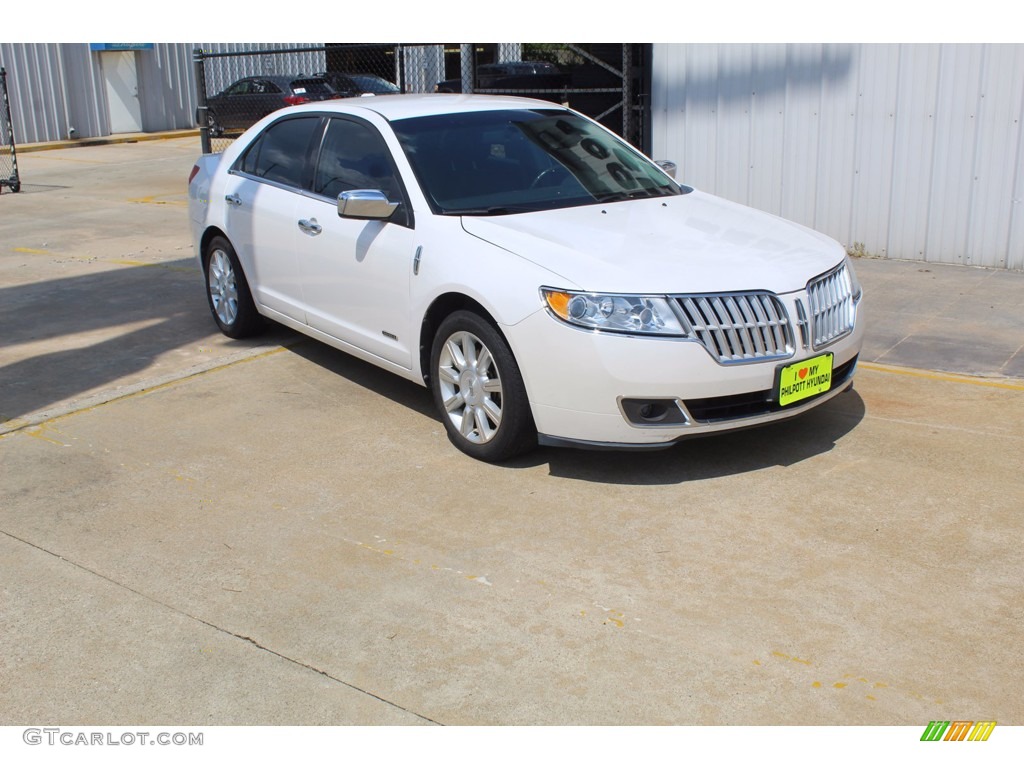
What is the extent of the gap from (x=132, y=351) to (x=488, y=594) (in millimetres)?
4220

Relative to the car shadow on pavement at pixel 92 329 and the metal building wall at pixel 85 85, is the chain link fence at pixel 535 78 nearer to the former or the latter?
the car shadow on pavement at pixel 92 329

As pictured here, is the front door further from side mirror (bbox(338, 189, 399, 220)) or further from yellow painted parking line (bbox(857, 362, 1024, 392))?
yellow painted parking line (bbox(857, 362, 1024, 392))

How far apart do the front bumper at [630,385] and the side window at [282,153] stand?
90.2 inches

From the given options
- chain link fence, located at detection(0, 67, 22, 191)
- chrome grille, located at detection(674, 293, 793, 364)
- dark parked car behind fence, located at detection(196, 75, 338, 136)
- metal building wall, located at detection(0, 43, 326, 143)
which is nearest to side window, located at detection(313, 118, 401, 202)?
chrome grille, located at detection(674, 293, 793, 364)

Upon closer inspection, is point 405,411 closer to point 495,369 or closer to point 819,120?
point 495,369

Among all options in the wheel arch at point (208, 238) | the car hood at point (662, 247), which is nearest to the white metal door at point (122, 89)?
the wheel arch at point (208, 238)

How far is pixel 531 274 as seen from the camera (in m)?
5.05

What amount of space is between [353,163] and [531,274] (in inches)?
68.1

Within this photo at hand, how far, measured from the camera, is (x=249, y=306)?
745 centimetres

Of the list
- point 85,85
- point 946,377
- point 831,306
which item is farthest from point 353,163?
point 85,85

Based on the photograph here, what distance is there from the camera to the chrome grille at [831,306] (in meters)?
5.23

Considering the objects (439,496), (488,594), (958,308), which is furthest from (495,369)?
(958,308)

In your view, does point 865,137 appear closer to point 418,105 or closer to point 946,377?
point 946,377
